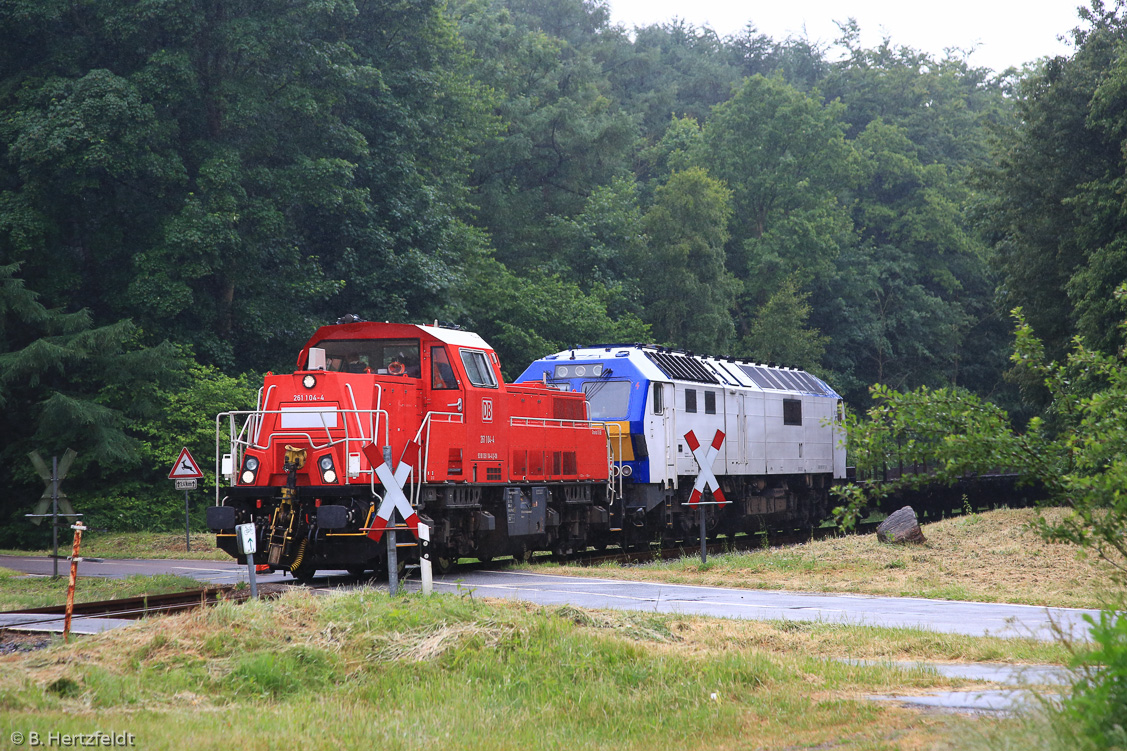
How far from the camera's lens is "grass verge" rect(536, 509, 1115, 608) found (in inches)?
599

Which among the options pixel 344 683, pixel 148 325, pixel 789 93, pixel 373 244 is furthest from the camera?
pixel 789 93

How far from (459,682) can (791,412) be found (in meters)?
23.3

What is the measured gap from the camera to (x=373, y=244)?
3678 cm

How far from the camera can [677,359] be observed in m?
25.6

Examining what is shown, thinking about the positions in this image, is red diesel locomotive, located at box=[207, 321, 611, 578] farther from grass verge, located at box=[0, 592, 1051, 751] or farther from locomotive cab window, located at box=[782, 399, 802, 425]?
locomotive cab window, located at box=[782, 399, 802, 425]

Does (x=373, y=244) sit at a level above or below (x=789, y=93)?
below

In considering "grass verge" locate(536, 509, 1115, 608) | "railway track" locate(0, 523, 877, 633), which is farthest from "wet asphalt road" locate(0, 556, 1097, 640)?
"railway track" locate(0, 523, 877, 633)

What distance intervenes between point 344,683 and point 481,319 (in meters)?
33.7

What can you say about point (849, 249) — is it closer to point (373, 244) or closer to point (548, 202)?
point (548, 202)

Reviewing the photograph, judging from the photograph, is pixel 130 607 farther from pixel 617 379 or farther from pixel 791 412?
pixel 791 412

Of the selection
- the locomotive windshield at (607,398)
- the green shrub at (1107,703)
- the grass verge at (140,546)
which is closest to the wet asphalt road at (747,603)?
the green shrub at (1107,703)

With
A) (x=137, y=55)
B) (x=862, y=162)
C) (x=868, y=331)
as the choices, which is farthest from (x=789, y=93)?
(x=137, y=55)

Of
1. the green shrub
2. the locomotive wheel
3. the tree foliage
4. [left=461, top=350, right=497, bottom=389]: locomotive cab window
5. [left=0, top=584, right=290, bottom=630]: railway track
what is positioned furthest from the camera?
[left=461, top=350, right=497, bottom=389]: locomotive cab window

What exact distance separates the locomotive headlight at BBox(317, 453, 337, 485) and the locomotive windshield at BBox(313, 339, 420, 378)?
82.4 inches
